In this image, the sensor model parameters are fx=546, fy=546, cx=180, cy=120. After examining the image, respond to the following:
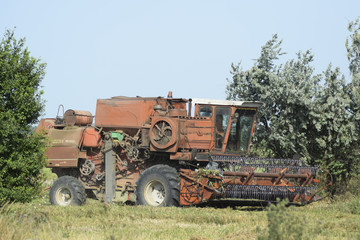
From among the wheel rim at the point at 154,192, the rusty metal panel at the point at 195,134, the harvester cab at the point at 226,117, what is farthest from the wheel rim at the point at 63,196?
the harvester cab at the point at 226,117

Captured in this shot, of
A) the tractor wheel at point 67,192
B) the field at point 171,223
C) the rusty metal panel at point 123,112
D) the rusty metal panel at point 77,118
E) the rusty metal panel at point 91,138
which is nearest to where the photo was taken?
the field at point 171,223

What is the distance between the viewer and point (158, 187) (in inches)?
616

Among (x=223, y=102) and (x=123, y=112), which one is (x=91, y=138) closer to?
(x=123, y=112)

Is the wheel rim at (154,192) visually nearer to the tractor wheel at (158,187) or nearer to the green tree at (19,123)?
the tractor wheel at (158,187)

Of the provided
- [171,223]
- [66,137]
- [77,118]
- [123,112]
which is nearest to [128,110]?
[123,112]

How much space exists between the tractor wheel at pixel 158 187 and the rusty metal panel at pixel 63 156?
264 centimetres

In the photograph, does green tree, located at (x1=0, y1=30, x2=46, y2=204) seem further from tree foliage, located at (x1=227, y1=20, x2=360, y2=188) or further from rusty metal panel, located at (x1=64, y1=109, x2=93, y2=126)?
tree foliage, located at (x1=227, y1=20, x2=360, y2=188)

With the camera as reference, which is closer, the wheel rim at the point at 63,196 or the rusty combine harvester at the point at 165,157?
the rusty combine harvester at the point at 165,157

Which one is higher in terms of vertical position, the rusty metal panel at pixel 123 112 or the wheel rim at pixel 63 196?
the rusty metal panel at pixel 123 112

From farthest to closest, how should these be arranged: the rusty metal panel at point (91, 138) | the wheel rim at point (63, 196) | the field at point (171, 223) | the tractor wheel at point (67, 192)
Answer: the rusty metal panel at point (91, 138)
the wheel rim at point (63, 196)
the tractor wheel at point (67, 192)
the field at point (171, 223)

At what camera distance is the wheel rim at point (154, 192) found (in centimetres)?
1555

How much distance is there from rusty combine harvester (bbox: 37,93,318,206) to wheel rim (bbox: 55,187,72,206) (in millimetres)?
31

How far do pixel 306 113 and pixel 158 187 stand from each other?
5935 mm

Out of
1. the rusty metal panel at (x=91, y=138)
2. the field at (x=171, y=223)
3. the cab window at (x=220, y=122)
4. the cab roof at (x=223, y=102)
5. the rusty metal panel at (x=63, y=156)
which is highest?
the cab roof at (x=223, y=102)
